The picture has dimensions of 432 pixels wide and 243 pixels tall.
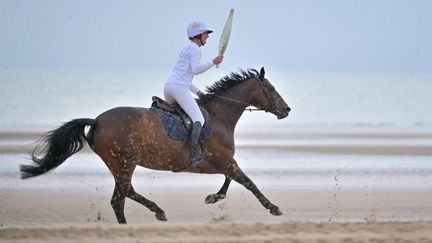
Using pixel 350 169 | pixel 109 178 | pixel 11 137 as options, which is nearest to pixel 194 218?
pixel 109 178

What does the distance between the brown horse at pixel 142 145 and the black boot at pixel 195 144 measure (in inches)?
3.5

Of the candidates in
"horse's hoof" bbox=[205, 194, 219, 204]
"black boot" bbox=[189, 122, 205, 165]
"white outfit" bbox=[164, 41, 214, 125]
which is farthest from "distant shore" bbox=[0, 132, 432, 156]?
"black boot" bbox=[189, 122, 205, 165]

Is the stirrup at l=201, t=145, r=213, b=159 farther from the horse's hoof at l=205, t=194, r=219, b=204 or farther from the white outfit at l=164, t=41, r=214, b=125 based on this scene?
the horse's hoof at l=205, t=194, r=219, b=204

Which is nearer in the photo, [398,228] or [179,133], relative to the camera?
[398,228]

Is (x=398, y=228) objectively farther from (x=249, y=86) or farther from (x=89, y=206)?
(x=89, y=206)

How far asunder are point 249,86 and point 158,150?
186cm

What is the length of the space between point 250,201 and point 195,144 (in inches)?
136

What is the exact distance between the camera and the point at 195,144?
13.0 m

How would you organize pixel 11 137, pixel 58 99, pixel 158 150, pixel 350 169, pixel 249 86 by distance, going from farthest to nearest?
pixel 58 99 < pixel 11 137 < pixel 350 169 < pixel 249 86 < pixel 158 150

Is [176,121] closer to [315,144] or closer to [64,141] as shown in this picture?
[64,141]

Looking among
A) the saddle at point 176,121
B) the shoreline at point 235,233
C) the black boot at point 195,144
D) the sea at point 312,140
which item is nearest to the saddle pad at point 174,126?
the saddle at point 176,121

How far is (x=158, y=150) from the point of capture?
12.9m

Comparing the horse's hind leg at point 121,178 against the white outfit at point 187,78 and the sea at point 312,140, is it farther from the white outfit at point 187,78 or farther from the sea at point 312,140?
the sea at point 312,140

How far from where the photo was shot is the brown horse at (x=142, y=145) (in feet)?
41.8
